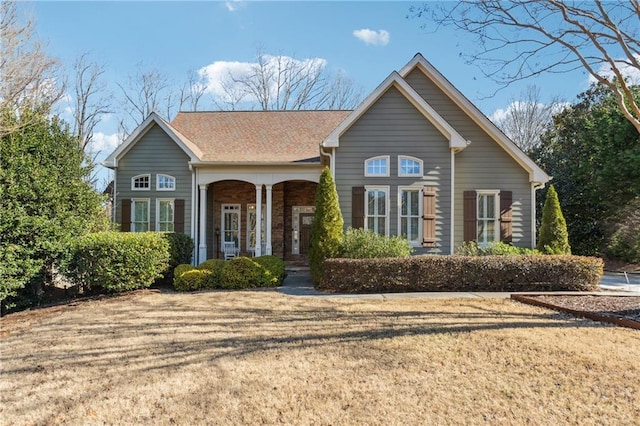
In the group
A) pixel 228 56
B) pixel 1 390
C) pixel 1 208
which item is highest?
pixel 228 56

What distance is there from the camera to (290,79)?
29938 millimetres

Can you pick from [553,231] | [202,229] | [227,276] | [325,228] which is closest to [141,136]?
[202,229]

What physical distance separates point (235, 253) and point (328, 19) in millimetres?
9464

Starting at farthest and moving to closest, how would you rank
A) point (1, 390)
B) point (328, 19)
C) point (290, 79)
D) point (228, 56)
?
point (290, 79)
point (228, 56)
point (328, 19)
point (1, 390)

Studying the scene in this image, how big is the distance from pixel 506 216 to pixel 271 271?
7.76 m

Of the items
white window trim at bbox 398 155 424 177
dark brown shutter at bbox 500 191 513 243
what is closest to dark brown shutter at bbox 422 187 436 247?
white window trim at bbox 398 155 424 177

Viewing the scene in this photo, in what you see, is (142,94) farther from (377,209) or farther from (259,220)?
(377,209)

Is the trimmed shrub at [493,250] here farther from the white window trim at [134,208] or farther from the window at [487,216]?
the white window trim at [134,208]

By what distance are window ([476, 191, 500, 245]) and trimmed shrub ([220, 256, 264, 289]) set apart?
7220 millimetres

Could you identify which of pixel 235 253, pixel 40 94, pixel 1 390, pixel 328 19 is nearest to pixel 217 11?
pixel 328 19

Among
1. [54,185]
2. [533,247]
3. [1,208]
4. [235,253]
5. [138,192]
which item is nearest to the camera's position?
[1,208]

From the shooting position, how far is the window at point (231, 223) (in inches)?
629

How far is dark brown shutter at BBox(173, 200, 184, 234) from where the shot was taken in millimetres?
13617

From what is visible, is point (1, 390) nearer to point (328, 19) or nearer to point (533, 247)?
point (328, 19)
